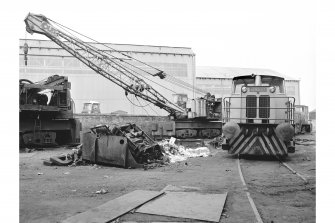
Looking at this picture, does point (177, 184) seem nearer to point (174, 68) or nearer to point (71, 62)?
point (71, 62)

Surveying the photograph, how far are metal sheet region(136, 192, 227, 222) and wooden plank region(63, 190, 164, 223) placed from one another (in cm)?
16

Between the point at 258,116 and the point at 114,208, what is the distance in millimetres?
5996

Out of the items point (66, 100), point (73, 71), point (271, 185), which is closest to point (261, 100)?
point (271, 185)

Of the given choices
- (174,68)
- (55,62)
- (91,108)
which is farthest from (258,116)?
(174,68)

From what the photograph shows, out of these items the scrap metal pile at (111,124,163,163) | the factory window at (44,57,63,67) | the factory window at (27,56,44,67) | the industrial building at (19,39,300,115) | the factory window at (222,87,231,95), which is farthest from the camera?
the industrial building at (19,39,300,115)

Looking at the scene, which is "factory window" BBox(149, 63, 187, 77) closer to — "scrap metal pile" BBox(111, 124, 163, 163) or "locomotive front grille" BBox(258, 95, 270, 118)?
"locomotive front grille" BBox(258, 95, 270, 118)

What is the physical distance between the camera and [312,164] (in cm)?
773

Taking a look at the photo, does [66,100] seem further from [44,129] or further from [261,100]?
[261,100]

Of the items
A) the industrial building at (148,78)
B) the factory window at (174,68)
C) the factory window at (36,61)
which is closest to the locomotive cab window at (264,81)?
the factory window at (36,61)

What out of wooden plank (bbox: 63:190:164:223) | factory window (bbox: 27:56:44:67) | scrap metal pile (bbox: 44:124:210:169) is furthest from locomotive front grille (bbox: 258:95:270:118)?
factory window (bbox: 27:56:44:67)

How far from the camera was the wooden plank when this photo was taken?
132 inches

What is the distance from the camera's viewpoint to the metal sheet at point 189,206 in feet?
11.5

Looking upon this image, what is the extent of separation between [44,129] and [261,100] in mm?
8088

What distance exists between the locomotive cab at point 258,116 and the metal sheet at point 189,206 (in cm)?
402
